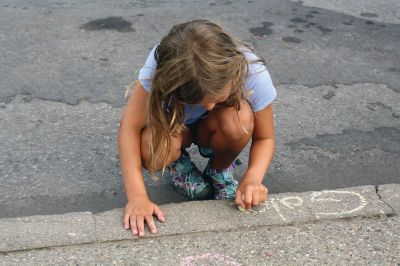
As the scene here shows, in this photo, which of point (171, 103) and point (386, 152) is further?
point (386, 152)

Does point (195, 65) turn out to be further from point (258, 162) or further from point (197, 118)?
point (258, 162)

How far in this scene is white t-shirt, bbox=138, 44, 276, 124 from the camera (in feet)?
7.23

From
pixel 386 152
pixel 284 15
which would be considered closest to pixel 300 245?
pixel 386 152

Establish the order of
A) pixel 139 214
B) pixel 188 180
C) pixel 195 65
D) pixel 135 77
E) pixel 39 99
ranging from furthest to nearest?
1. pixel 135 77
2. pixel 39 99
3. pixel 188 180
4. pixel 139 214
5. pixel 195 65

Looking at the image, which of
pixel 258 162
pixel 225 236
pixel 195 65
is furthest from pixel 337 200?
pixel 195 65

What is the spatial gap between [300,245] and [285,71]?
6.15ft

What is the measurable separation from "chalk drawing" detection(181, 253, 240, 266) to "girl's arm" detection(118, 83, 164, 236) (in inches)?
6.8

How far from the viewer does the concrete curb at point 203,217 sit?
7.26ft

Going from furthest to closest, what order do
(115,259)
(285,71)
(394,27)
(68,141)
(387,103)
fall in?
1. (394,27)
2. (285,71)
3. (387,103)
4. (68,141)
5. (115,259)

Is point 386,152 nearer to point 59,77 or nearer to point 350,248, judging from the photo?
point 350,248

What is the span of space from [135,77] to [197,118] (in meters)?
1.44

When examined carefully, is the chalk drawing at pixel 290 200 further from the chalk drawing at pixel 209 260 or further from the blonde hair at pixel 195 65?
the blonde hair at pixel 195 65

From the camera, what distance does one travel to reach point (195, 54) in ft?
6.42

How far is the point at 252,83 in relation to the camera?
2248 millimetres
